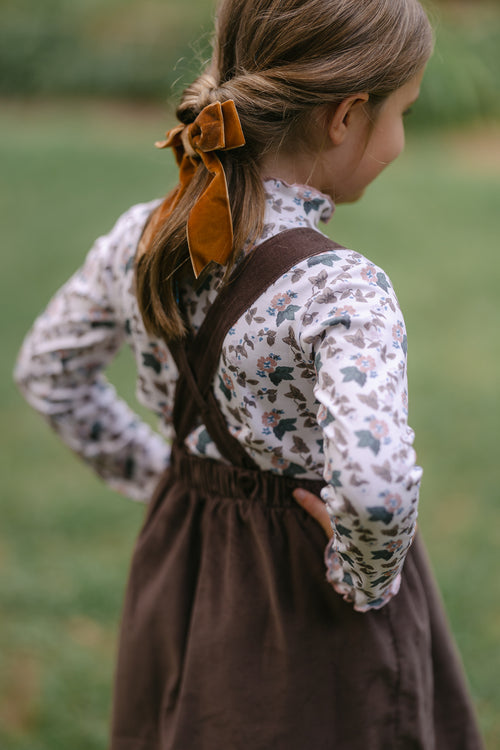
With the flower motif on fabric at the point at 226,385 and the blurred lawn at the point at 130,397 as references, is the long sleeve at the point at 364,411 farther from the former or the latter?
the blurred lawn at the point at 130,397

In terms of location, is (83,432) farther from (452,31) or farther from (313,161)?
(452,31)

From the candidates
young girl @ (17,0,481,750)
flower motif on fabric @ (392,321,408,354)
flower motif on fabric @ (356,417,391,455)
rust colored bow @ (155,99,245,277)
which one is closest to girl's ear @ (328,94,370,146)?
young girl @ (17,0,481,750)

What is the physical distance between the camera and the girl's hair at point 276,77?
1.21 m

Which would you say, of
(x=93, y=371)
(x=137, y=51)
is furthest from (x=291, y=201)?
(x=137, y=51)

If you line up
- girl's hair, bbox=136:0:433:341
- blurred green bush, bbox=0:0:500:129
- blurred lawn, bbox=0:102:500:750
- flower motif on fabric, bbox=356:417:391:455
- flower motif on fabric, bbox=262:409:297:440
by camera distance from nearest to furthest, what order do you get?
1. flower motif on fabric, bbox=356:417:391:455
2. girl's hair, bbox=136:0:433:341
3. flower motif on fabric, bbox=262:409:297:440
4. blurred lawn, bbox=0:102:500:750
5. blurred green bush, bbox=0:0:500:129

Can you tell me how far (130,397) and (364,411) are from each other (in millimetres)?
3211

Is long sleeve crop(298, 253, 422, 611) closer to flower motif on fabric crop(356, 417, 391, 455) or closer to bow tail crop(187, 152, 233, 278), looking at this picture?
flower motif on fabric crop(356, 417, 391, 455)

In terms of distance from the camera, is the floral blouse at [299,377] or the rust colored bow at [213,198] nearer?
the floral blouse at [299,377]

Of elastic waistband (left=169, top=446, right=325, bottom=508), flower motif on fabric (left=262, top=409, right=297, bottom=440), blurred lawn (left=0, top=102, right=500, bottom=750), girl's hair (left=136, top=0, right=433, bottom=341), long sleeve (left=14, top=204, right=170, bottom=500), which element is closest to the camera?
girl's hair (left=136, top=0, right=433, bottom=341)

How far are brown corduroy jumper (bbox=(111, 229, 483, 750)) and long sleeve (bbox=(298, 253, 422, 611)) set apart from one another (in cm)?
27

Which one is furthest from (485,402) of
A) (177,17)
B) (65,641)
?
(177,17)

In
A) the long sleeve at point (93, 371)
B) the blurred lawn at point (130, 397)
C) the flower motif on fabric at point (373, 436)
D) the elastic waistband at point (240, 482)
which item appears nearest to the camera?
the flower motif on fabric at point (373, 436)

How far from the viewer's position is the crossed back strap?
1.24 m

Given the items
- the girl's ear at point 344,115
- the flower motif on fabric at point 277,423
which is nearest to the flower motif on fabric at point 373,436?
the flower motif on fabric at point 277,423
